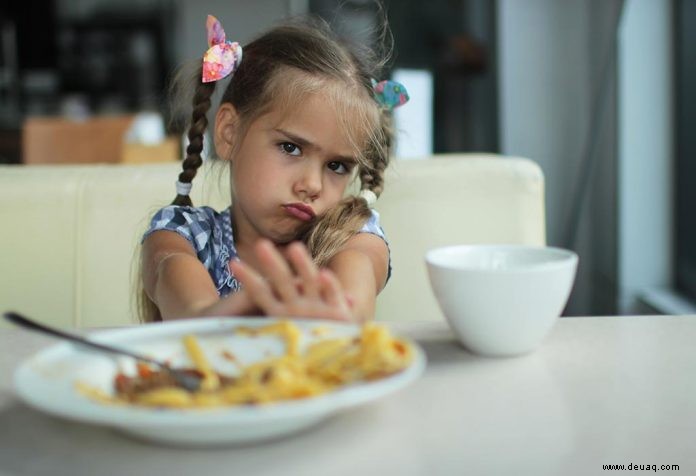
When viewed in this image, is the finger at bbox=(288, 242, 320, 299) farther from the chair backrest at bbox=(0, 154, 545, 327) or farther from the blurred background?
the blurred background

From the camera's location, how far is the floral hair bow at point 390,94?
4.71ft

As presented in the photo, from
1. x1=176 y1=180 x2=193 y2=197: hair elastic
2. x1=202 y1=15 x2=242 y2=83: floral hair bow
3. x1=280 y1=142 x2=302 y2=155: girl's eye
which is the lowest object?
x1=176 y1=180 x2=193 y2=197: hair elastic

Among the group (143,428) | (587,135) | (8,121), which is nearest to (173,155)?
(587,135)

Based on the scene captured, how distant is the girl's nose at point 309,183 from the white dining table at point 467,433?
21.2 inches

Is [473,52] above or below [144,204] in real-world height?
above

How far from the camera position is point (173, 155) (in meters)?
2.98

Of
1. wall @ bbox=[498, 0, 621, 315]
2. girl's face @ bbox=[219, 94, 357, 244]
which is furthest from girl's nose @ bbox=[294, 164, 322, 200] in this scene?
wall @ bbox=[498, 0, 621, 315]

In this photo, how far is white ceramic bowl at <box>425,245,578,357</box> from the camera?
0.75 metres

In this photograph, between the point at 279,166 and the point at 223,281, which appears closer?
the point at 279,166

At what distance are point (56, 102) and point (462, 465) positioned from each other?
23.1 ft

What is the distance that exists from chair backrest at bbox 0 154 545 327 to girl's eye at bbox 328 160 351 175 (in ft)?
0.91

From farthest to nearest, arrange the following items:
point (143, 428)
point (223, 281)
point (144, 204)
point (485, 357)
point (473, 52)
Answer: point (473, 52), point (144, 204), point (223, 281), point (485, 357), point (143, 428)

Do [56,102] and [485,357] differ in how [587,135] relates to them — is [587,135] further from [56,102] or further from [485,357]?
[56,102]

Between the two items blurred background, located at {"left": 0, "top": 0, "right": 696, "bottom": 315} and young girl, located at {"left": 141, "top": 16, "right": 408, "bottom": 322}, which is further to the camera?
blurred background, located at {"left": 0, "top": 0, "right": 696, "bottom": 315}
